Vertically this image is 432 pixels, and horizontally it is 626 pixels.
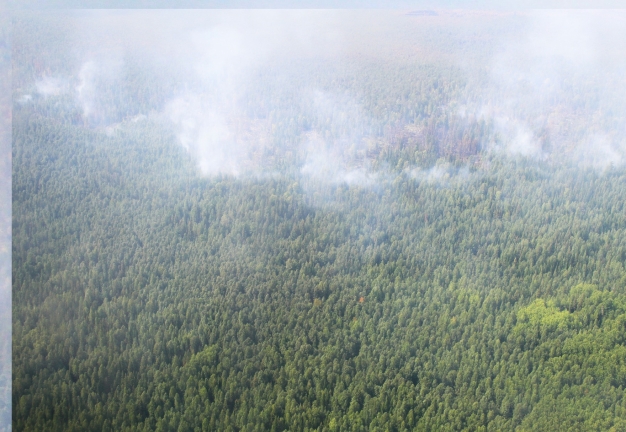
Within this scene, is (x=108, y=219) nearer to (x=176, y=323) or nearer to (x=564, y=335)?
(x=176, y=323)

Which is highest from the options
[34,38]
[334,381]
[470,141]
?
[34,38]

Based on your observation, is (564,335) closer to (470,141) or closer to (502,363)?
(502,363)

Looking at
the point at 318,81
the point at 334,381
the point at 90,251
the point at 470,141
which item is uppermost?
the point at 318,81

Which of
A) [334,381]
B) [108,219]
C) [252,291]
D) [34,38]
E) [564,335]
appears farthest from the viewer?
[34,38]

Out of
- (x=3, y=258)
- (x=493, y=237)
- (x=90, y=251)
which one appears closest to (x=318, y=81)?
(x=493, y=237)

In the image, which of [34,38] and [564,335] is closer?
[564,335]

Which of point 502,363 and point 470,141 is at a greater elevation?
point 470,141

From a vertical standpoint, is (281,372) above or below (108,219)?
below

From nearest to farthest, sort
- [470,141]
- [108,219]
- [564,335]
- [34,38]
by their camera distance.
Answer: [564,335]
[108,219]
[34,38]
[470,141]

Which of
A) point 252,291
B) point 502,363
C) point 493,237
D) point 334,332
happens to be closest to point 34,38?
point 252,291
